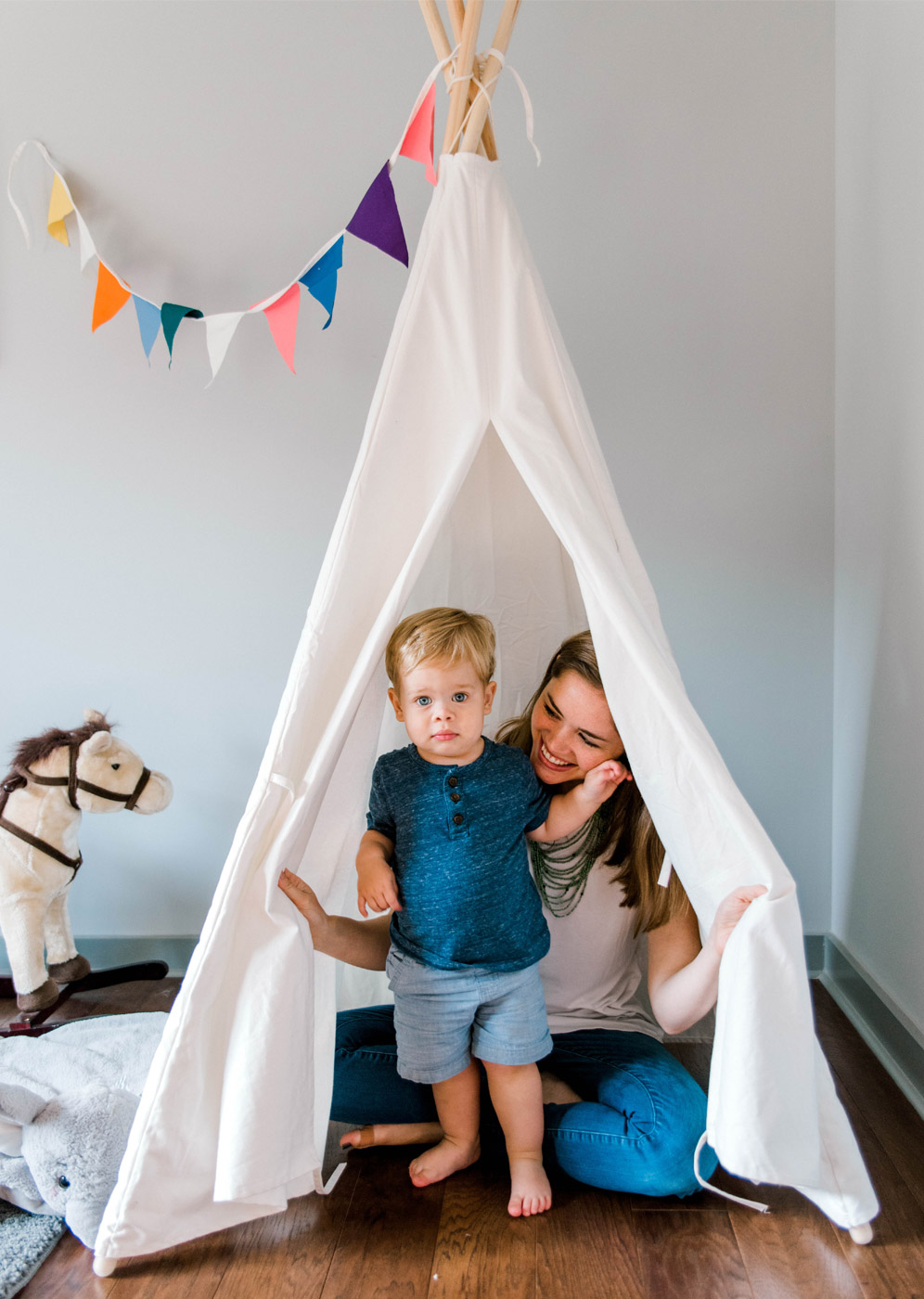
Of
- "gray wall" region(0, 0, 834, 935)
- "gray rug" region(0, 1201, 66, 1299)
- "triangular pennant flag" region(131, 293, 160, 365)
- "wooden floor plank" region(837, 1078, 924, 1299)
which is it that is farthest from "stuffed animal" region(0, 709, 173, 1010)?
"wooden floor plank" region(837, 1078, 924, 1299)

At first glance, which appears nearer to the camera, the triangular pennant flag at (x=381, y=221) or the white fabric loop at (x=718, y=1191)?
the white fabric loop at (x=718, y=1191)

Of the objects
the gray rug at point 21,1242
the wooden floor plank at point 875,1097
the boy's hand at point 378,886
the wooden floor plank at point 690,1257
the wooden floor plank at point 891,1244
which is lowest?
the gray rug at point 21,1242

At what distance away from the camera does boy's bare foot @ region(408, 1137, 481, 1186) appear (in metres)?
1.41

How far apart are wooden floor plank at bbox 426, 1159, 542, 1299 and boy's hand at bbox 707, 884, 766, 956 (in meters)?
0.49

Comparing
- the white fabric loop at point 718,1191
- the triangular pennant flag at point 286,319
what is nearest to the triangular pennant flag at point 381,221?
the triangular pennant flag at point 286,319

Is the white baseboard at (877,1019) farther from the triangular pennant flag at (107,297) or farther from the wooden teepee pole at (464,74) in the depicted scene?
the triangular pennant flag at (107,297)

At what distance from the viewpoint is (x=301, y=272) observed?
202cm

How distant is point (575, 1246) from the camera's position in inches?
50.0

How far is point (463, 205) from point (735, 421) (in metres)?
0.88

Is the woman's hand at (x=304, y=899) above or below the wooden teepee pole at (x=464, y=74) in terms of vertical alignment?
below

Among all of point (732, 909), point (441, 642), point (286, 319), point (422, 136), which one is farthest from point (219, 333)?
point (732, 909)

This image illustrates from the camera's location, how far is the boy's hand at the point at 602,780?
4.64 ft

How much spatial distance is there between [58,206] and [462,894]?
5.81 feet

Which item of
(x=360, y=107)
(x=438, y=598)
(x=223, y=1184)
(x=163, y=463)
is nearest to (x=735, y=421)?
(x=438, y=598)
